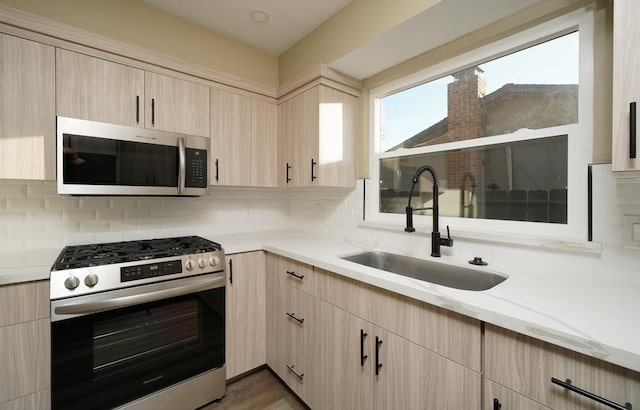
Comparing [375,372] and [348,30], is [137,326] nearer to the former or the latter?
[375,372]

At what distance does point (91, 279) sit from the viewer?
51.3 inches

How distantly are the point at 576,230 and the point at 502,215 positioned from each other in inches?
12.5

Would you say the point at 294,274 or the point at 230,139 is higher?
the point at 230,139

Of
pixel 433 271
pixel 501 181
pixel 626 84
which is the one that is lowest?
pixel 433 271

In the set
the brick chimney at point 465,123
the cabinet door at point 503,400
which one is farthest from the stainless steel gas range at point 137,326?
the brick chimney at point 465,123

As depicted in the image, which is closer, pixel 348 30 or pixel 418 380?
pixel 418 380

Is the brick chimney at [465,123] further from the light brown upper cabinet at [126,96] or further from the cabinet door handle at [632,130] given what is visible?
the light brown upper cabinet at [126,96]

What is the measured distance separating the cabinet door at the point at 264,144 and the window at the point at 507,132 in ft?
3.49

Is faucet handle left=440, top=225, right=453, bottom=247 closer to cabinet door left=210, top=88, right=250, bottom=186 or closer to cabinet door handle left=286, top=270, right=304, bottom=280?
cabinet door handle left=286, top=270, right=304, bottom=280

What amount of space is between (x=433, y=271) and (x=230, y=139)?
1.80 metres

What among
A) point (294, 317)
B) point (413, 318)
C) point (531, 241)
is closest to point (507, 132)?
point (531, 241)

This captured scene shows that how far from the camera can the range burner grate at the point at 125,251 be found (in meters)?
1.38

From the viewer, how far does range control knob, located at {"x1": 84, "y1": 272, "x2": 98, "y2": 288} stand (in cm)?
129

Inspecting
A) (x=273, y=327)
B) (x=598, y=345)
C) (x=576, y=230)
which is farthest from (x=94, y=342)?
(x=576, y=230)
